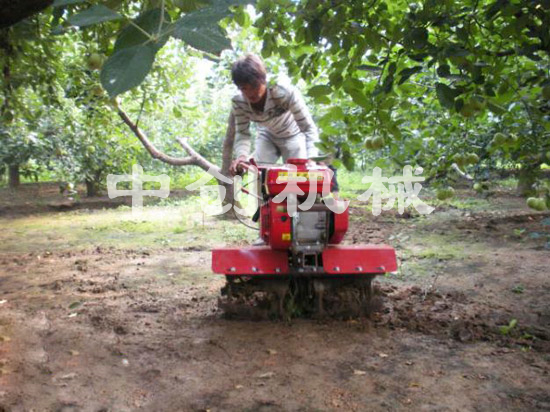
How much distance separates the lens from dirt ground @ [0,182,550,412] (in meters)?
2.37

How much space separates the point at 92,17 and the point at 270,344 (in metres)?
2.51

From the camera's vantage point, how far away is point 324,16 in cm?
232

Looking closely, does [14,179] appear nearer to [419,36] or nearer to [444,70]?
[419,36]

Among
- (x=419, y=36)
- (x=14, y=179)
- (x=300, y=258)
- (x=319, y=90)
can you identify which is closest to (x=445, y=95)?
(x=419, y=36)

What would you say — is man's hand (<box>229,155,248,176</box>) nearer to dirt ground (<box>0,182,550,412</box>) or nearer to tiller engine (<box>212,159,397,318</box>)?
tiller engine (<box>212,159,397,318</box>)

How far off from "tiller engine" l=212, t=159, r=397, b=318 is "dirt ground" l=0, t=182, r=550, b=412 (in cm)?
14

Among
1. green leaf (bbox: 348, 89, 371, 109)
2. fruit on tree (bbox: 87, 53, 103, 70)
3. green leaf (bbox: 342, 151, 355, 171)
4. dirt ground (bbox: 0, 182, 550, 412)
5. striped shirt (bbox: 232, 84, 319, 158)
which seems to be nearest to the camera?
green leaf (bbox: 342, 151, 355, 171)

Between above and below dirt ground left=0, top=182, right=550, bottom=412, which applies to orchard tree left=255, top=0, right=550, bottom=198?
above

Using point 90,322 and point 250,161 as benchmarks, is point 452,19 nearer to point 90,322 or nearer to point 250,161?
point 250,161

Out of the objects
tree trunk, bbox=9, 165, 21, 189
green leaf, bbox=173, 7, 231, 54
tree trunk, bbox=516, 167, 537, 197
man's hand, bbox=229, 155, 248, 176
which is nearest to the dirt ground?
tree trunk, bbox=516, 167, 537, 197

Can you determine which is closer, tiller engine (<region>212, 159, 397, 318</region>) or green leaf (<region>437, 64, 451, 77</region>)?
green leaf (<region>437, 64, 451, 77</region>)

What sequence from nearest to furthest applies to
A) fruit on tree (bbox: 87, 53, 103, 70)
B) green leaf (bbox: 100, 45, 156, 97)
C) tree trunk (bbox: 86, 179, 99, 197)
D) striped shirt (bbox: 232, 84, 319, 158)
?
green leaf (bbox: 100, 45, 156, 97), fruit on tree (bbox: 87, 53, 103, 70), striped shirt (bbox: 232, 84, 319, 158), tree trunk (bbox: 86, 179, 99, 197)

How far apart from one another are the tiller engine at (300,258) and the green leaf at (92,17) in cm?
233

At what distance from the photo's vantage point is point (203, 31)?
774 millimetres
